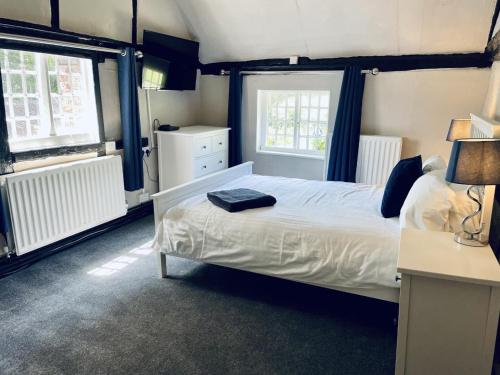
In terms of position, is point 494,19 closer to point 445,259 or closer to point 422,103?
point 422,103

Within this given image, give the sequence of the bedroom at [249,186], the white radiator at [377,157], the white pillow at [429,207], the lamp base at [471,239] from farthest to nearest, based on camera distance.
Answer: the white radiator at [377,157], the white pillow at [429,207], the bedroom at [249,186], the lamp base at [471,239]

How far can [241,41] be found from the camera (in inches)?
183

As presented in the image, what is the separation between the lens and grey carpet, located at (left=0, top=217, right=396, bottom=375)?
79.8 inches

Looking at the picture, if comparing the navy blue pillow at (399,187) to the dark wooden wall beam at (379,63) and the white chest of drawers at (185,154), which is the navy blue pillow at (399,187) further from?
the white chest of drawers at (185,154)

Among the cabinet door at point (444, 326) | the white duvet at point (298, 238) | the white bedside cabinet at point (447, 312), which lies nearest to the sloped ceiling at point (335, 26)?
the white duvet at point (298, 238)

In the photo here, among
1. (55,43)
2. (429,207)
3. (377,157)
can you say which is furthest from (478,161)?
(55,43)

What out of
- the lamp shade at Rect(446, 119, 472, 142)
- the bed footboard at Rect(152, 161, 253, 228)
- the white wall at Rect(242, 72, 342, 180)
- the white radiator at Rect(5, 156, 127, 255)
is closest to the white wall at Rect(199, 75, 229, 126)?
the white wall at Rect(242, 72, 342, 180)

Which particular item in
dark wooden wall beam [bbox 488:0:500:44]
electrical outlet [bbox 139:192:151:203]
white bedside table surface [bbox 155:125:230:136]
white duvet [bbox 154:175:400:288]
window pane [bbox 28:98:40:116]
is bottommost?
electrical outlet [bbox 139:192:151:203]

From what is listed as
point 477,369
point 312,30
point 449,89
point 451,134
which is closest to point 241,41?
point 312,30

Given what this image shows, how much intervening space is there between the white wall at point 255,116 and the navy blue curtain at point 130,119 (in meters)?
1.63

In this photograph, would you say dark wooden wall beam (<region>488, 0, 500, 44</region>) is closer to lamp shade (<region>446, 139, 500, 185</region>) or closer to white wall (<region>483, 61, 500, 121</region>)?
white wall (<region>483, 61, 500, 121</region>)

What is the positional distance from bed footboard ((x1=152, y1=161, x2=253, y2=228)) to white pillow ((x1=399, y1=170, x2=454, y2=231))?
163 cm

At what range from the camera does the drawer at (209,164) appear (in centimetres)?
443

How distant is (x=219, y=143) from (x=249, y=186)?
1.62 meters
